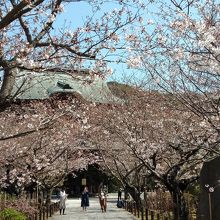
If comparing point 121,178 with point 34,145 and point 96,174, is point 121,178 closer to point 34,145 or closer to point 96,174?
point 34,145

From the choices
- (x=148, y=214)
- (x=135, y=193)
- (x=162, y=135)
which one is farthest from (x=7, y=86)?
(x=135, y=193)

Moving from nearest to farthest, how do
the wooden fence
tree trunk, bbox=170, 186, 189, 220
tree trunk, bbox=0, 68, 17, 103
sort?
tree trunk, bbox=0, 68, 17, 103 < tree trunk, bbox=170, 186, 189, 220 < the wooden fence

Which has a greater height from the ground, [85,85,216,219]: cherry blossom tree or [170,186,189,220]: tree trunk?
[85,85,216,219]: cherry blossom tree

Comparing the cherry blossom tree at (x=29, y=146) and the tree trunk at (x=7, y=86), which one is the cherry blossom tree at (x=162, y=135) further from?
the tree trunk at (x=7, y=86)

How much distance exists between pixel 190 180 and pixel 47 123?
8914 mm

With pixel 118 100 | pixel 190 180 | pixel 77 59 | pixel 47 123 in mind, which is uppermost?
pixel 118 100

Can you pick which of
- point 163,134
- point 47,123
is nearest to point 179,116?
point 163,134

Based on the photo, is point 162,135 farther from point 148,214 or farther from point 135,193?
point 135,193

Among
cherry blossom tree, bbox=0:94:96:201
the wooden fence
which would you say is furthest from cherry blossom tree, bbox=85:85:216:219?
cherry blossom tree, bbox=0:94:96:201

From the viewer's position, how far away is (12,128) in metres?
19.4

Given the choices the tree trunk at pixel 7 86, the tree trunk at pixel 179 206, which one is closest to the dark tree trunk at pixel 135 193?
the tree trunk at pixel 179 206

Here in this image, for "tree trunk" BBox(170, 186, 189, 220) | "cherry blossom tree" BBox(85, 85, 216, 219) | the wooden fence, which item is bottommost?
the wooden fence

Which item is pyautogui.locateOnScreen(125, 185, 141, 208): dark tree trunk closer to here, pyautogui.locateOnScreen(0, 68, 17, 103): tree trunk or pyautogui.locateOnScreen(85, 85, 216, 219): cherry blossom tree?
pyautogui.locateOnScreen(85, 85, 216, 219): cherry blossom tree

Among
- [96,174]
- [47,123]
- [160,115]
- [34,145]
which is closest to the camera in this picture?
[47,123]
